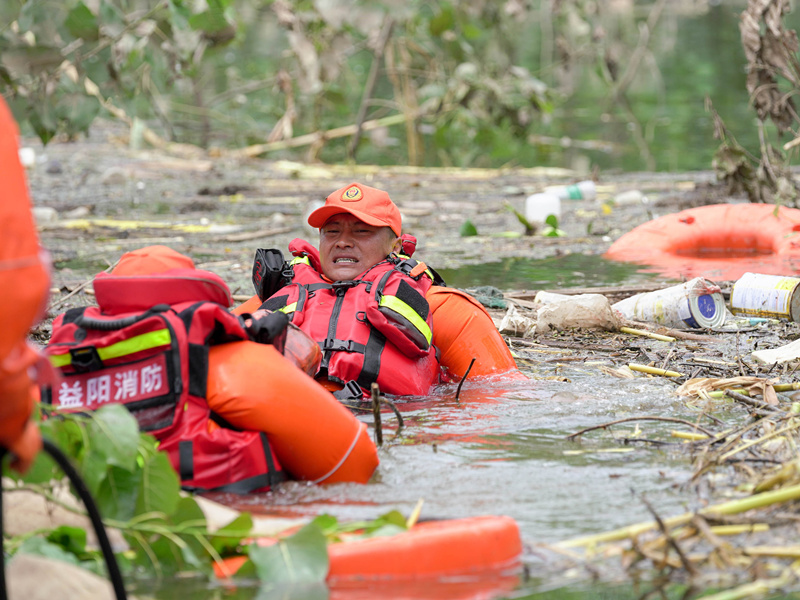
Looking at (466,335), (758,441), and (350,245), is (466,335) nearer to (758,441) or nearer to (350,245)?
(350,245)

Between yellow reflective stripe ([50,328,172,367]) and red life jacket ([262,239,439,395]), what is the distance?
142 cm

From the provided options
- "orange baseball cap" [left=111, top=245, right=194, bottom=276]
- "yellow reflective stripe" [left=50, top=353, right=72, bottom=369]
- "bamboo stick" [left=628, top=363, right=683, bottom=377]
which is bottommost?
"bamboo stick" [left=628, top=363, right=683, bottom=377]

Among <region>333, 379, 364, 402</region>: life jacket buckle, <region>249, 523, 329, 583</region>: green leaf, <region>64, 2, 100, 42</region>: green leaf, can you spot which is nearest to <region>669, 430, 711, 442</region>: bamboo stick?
<region>333, 379, 364, 402</region>: life jacket buckle

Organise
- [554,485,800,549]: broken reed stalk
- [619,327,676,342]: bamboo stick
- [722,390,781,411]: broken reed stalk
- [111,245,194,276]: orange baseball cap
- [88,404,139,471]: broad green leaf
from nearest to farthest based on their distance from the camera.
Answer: [88,404,139,471]: broad green leaf < [554,485,800,549]: broken reed stalk < [111,245,194,276]: orange baseball cap < [722,390,781,411]: broken reed stalk < [619,327,676,342]: bamboo stick

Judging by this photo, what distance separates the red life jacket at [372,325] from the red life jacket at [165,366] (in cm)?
122

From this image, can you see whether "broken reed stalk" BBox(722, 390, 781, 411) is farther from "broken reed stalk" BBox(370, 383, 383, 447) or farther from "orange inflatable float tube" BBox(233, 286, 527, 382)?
"broken reed stalk" BBox(370, 383, 383, 447)

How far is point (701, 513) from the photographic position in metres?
2.96

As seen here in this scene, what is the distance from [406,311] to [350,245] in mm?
556

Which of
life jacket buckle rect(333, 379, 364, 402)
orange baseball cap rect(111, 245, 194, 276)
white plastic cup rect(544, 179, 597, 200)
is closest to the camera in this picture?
orange baseball cap rect(111, 245, 194, 276)

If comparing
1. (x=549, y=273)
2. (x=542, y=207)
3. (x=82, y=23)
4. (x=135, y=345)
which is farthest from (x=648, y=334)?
(x=82, y=23)

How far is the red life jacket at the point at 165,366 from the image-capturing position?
126 inches

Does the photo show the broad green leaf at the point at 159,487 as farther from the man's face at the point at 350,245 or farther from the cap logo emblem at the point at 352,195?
the cap logo emblem at the point at 352,195

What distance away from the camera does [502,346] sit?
16.6 ft

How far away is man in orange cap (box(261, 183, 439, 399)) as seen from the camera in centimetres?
457
